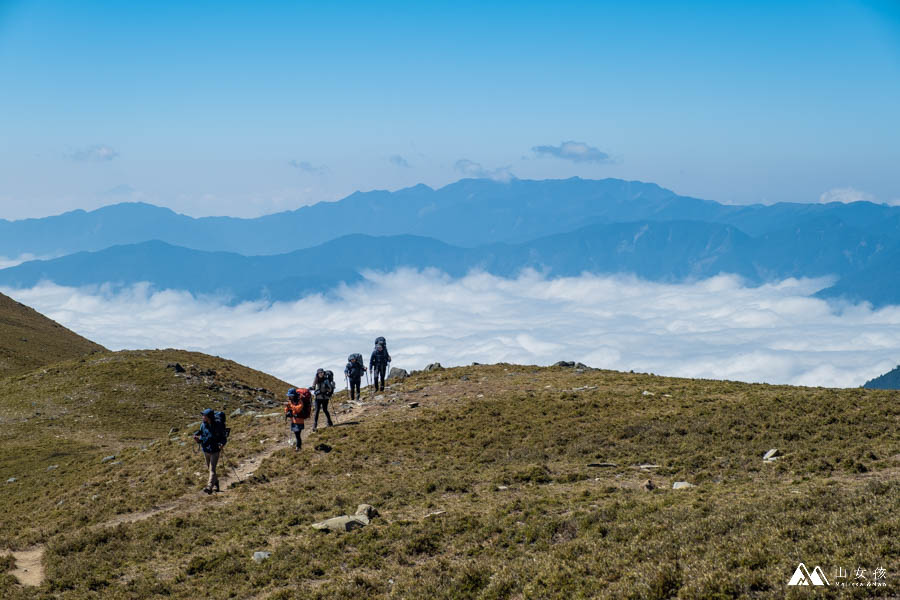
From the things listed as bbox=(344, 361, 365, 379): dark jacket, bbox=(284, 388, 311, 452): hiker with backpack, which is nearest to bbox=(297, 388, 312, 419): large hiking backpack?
bbox=(284, 388, 311, 452): hiker with backpack

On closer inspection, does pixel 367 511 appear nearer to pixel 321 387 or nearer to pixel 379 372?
pixel 321 387

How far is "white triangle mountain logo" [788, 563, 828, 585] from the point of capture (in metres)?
11.1

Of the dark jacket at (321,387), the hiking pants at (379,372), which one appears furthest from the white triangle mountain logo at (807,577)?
the hiking pants at (379,372)

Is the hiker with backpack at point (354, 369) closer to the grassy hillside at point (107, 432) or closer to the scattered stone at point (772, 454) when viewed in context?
the grassy hillside at point (107, 432)

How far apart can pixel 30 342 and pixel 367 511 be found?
276 feet

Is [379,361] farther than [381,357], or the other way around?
[379,361]

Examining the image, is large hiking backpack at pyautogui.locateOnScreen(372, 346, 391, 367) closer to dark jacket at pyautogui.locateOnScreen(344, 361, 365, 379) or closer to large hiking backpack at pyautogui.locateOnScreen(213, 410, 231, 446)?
dark jacket at pyautogui.locateOnScreen(344, 361, 365, 379)

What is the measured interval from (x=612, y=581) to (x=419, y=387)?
89.7 feet

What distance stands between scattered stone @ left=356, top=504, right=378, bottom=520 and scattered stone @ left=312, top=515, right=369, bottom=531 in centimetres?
25

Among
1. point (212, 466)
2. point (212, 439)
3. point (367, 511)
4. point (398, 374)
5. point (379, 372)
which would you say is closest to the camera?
point (367, 511)

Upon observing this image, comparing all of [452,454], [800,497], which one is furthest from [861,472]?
[452,454]

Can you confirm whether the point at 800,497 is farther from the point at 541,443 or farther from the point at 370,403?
the point at 370,403

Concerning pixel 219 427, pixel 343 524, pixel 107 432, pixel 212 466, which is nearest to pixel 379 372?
pixel 219 427

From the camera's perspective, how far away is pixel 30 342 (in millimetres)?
85625
